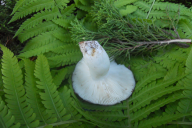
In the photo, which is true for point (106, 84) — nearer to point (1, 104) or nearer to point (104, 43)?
point (104, 43)

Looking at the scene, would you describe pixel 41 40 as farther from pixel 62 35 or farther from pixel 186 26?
pixel 186 26

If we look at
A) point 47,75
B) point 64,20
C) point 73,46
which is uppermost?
point 64,20

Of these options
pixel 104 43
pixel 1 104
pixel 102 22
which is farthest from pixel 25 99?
pixel 102 22

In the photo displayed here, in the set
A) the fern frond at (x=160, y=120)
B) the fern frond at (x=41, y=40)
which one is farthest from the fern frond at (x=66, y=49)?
the fern frond at (x=160, y=120)

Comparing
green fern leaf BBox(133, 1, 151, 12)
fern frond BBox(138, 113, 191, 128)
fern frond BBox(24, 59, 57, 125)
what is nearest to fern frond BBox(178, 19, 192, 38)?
green fern leaf BBox(133, 1, 151, 12)

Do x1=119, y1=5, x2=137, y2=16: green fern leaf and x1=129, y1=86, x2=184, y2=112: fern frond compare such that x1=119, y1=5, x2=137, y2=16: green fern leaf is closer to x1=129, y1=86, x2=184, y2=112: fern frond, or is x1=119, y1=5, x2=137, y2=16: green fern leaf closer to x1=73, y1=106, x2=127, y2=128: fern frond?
x1=129, y1=86, x2=184, y2=112: fern frond

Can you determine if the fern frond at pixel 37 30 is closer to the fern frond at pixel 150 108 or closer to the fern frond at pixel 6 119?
the fern frond at pixel 6 119
